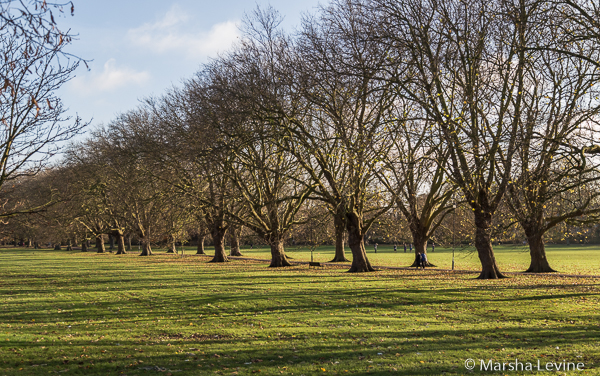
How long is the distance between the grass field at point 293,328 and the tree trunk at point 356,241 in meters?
7.76

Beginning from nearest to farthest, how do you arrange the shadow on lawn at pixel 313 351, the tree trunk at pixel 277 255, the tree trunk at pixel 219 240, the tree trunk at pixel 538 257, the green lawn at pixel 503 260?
the shadow on lawn at pixel 313 351 → the tree trunk at pixel 538 257 → the green lawn at pixel 503 260 → the tree trunk at pixel 277 255 → the tree trunk at pixel 219 240

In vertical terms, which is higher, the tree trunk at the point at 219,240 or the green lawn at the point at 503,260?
the tree trunk at the point at 219,240

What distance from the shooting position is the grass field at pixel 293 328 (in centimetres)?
825

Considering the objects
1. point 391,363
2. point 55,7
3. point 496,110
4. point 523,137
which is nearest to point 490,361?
point 391,363

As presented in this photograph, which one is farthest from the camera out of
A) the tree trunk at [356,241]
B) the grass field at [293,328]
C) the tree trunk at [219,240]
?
the tree trunk at [219,240]

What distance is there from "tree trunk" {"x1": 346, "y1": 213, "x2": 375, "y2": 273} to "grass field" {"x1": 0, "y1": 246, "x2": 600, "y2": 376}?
7.76 metres

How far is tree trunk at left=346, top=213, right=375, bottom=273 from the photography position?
2880cm

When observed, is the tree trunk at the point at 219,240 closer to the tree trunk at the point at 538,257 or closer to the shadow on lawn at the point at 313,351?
the tree trunk at the point at 538,257

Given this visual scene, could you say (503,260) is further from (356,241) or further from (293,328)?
(293,328)

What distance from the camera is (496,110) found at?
22.8 metres

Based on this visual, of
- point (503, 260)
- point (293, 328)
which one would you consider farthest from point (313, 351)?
point (503, 260)

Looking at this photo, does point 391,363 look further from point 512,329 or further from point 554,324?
point 554,324

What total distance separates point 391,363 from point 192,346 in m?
3.94

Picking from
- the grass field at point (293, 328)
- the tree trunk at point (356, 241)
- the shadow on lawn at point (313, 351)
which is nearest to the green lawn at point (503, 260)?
the tree trunk at point (356, 241)
